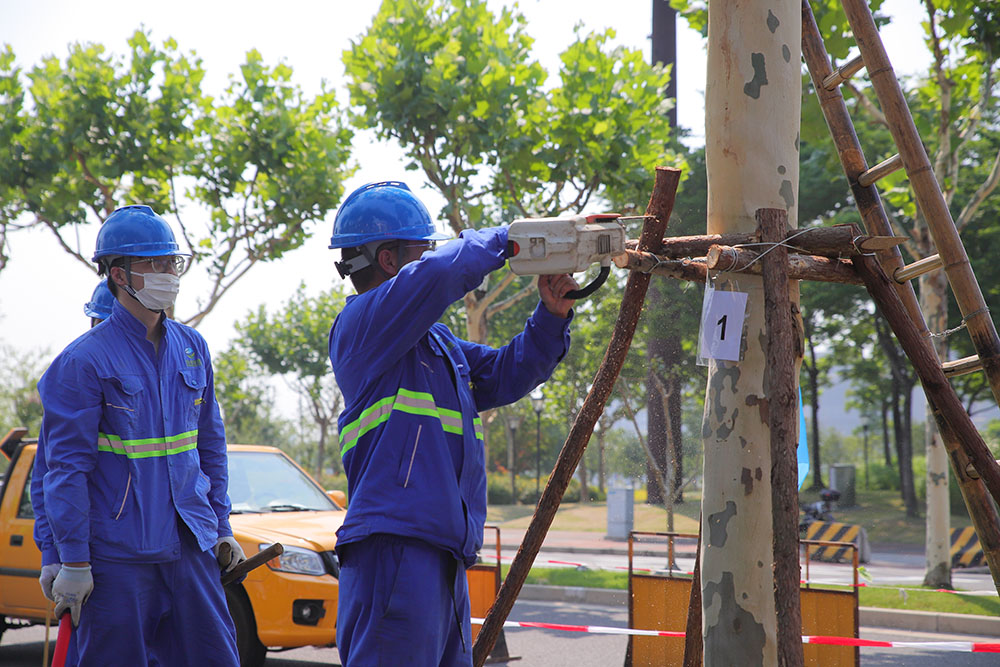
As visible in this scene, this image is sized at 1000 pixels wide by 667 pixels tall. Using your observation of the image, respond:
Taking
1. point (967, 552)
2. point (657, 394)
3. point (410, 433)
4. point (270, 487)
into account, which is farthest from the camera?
point (967, 552)

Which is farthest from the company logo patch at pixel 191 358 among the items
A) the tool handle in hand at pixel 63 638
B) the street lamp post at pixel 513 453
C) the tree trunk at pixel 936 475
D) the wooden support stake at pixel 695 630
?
Result: the street lamp post at pixel 513 453

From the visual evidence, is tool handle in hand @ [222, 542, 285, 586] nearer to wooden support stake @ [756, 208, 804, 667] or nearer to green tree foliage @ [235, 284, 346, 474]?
wooden support stake @ [756, 208, 804, 667]

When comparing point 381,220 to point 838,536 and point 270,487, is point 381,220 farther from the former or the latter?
point 838,536

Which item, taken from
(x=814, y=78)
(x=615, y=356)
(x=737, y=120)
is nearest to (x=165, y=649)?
(x=615, y=356)

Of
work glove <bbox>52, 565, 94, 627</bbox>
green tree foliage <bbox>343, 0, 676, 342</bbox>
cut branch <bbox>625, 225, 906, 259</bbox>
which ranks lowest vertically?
work glove <bbox>52, 565, 94, 627</bbox>

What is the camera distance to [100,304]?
5508 mm

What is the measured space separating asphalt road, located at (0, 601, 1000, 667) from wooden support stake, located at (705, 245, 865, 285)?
4509 millimetres

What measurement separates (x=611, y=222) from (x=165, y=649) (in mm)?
2517

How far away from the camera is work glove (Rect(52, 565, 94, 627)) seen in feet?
11.5

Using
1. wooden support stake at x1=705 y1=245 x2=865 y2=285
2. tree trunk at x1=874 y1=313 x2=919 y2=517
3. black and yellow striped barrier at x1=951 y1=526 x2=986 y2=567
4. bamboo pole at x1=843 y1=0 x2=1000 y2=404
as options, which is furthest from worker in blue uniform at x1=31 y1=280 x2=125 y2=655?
tree trunk at x1=874 y1=313 x2=919 y2=517

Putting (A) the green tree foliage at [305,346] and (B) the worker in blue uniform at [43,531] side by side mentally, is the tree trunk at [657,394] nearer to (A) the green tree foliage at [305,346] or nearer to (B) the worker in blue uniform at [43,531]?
(B) the worker in blue uniform at [43,531]

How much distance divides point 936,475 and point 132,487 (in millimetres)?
9422

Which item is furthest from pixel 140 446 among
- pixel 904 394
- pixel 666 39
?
pixel 904 394

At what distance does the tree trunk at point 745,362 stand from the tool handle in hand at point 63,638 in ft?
7.87
